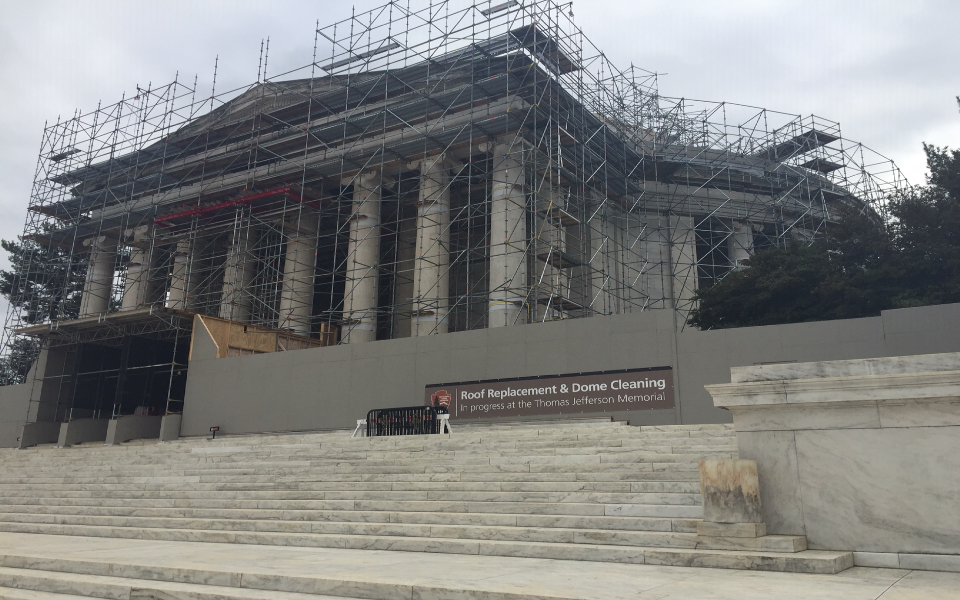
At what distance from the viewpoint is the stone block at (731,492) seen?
6.86m

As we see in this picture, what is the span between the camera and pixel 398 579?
5926mm

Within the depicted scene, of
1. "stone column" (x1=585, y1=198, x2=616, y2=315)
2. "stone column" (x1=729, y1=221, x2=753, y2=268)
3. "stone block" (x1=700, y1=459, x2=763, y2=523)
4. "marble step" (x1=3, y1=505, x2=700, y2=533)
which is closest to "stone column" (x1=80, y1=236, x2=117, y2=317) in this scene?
"stone column" (x1=585, y1=198, x2=616, y2=315)

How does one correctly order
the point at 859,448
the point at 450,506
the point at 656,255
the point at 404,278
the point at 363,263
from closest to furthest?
the point at 859,448 < the point at 450,506 < the point at 363,263 < the point at 404,278 < the point at 656,255

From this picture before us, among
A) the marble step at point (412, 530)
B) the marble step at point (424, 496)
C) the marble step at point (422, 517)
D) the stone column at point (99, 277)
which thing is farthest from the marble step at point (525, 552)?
the stone column at point (99, 277)

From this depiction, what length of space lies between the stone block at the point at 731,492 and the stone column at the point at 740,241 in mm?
30233

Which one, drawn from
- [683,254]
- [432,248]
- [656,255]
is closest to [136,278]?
[432,248]

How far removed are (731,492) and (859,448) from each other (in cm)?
121

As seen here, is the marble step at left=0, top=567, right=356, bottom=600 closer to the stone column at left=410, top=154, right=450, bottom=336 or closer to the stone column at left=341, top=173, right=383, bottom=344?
the stone column at left=410, top=154, right=450, bottom=336

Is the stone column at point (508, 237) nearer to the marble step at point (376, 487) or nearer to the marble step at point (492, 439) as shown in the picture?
the marble step at point (492, 439)

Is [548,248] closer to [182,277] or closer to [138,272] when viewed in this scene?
[182,277]

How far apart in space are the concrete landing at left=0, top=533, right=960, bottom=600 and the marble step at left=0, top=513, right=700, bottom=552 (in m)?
0.62

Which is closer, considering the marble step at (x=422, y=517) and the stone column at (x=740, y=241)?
the marble step at (x=422, y=517)

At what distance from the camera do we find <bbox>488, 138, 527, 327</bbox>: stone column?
88.0ft

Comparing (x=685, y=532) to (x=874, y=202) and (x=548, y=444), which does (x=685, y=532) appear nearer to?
(x=548, y=444)
